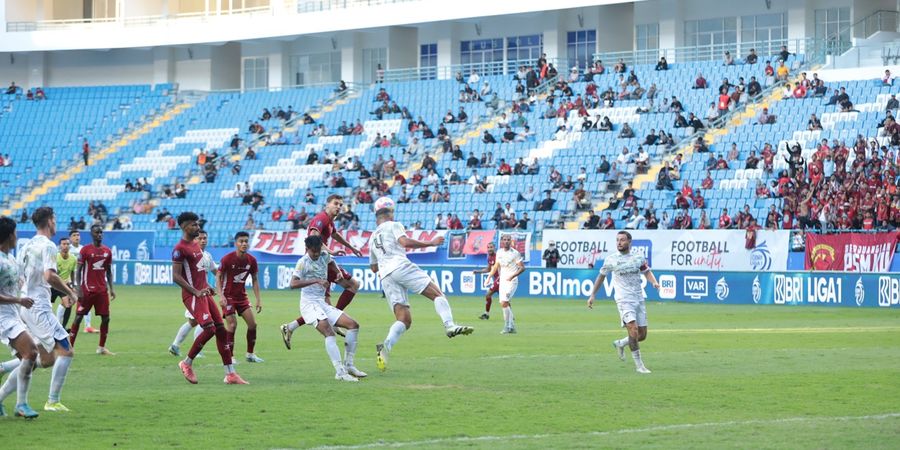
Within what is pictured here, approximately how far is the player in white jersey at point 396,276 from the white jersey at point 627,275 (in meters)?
2.42

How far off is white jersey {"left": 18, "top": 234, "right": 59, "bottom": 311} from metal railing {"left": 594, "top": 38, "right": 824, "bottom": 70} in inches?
1660

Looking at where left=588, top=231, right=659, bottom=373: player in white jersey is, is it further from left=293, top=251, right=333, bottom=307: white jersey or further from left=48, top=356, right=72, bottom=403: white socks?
left=48, top=356, right=72, bottom=403: white socks

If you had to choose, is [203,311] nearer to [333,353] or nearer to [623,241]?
[333,353]

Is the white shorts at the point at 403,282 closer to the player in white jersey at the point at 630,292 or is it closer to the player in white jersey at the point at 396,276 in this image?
the player in white jersey at the point at 396,276

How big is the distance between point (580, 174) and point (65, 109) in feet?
108

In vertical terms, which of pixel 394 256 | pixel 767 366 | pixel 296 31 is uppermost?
pixel 296 31

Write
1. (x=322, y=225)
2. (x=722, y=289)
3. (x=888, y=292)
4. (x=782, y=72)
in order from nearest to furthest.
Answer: (x=322, y=225), (x=888, y=292), (x=722, y=289), (x=782, y=72)

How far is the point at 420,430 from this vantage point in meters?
13.5

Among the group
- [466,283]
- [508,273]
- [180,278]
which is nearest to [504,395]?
[180,278]

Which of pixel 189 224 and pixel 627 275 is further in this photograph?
pixel 627 275

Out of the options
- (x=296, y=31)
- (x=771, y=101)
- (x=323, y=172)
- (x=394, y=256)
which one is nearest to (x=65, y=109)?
(x=296, y=31)

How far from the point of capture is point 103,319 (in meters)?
23.4

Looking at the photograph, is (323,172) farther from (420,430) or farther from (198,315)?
(420,430)

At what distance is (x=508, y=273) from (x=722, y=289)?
1221cm
